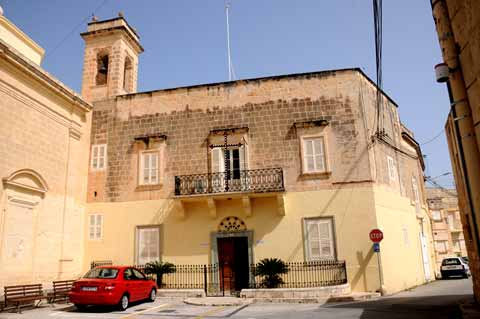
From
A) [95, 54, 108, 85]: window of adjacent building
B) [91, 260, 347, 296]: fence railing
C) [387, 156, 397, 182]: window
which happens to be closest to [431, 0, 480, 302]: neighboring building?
[91, 260, 347, 296]: fence railing

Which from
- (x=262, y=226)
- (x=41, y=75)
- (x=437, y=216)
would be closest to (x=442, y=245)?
(x=437, y=216)

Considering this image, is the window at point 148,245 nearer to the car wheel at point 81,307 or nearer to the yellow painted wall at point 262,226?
the yellow painted wall at point 262,226

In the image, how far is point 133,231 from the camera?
17078mm

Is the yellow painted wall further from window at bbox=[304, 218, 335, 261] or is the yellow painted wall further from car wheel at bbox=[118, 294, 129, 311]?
car wheel at bbox=[118, 294, 129, 311]

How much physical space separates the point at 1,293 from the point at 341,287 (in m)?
10.5

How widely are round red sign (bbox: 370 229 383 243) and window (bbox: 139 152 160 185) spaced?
849cm

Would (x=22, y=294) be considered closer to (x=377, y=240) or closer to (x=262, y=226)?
(x=262, y=226)

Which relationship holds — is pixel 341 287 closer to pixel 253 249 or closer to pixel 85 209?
pixel 253 249

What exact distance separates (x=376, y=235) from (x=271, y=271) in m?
3.85

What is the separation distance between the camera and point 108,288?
38.1 feet

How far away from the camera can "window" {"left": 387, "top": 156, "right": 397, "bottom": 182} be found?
17.8 meters

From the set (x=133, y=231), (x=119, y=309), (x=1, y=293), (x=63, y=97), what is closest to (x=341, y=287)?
(x=119, y=309)

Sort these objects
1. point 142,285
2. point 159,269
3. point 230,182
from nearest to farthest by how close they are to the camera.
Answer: point 142,285, point 159,269, point 230,182

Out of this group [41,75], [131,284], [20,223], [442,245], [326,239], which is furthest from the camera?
[442,245]
